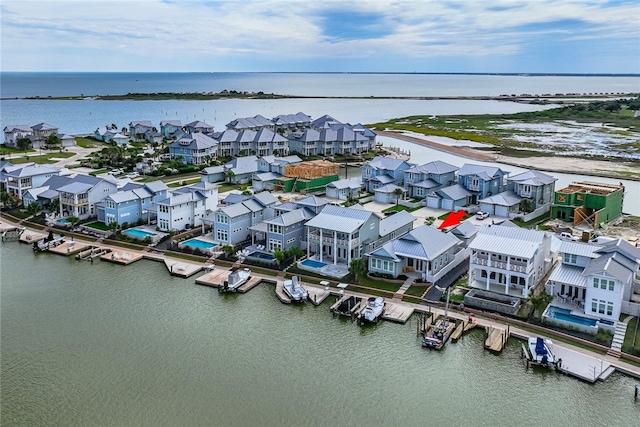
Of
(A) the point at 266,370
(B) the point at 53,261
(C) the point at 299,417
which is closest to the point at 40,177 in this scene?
(B) the point at 53,261

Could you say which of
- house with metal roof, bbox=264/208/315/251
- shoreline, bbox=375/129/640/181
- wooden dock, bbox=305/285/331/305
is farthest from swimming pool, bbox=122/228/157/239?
shoreline, bbox=375/129/640/181

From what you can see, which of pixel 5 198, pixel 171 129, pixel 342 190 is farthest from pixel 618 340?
pixel 171 129

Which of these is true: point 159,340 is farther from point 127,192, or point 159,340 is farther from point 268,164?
point 268,164

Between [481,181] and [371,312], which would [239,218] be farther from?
[481,181]

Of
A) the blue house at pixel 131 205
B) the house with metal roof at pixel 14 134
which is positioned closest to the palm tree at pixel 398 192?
the blue house at pixel 131 205

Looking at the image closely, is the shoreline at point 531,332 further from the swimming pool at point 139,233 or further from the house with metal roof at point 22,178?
the house with metal roof at point 22,178
